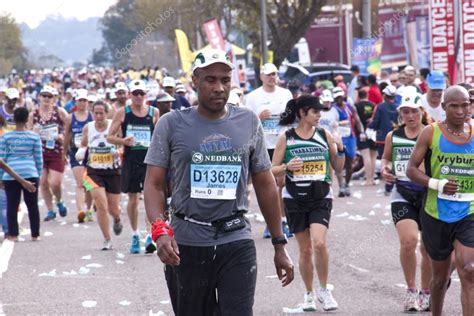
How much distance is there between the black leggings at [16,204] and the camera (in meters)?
15.7

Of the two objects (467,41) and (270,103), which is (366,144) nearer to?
(467,41)

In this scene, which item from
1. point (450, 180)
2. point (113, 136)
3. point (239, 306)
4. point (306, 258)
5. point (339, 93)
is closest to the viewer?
point (239, 306)

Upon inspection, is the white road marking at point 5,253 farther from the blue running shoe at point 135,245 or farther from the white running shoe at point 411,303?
the white running shoe at point 411,303

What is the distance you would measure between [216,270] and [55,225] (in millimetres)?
11676

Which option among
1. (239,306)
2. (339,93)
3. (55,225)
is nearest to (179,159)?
(239,306)

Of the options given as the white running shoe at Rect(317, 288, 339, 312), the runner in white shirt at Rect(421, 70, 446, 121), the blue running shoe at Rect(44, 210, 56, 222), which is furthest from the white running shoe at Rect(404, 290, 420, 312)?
the blue running shoe at Rect(44, 210, 56, 222)

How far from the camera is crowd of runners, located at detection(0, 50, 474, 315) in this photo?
654cm

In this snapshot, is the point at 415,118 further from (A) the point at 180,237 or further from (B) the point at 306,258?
(A) the point at 180,237

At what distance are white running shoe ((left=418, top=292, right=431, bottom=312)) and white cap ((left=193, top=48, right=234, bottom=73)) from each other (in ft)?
13.6

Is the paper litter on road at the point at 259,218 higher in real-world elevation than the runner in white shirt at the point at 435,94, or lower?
lower

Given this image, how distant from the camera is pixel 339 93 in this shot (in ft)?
68.8

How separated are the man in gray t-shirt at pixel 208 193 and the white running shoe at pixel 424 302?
146 inches

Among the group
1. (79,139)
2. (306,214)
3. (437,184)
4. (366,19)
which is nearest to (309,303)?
(306,214)

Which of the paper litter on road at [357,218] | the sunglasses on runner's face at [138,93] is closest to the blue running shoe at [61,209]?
the paper litter on road at [357,218]
